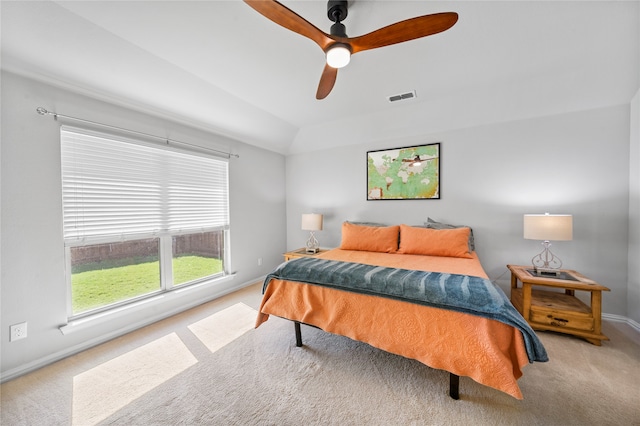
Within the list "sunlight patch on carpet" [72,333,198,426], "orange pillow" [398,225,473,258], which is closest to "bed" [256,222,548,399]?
"orange pillow" [398,225,473,258]

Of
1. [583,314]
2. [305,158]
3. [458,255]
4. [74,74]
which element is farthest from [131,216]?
[583,314]

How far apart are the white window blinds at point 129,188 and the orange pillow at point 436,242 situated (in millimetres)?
2673

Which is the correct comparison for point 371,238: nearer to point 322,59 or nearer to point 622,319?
point 322,59

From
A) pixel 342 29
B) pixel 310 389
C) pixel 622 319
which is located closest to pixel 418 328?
pixel 310 389

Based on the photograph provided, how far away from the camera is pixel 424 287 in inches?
61.2

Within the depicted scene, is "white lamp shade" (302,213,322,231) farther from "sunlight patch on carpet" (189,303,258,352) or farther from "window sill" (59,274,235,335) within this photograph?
"window sill" (59,274,235,335)

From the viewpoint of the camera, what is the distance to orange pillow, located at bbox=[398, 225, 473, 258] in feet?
8.68

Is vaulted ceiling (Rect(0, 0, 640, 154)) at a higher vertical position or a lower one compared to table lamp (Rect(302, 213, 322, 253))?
higher

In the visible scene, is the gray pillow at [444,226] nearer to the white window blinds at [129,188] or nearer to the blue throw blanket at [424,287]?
the blue throw blanket at [424,287]

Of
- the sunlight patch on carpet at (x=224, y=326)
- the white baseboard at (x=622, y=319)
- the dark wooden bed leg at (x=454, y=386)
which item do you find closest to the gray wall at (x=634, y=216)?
the white baseboard at (x=622, y=319)

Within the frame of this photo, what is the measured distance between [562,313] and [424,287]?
1706 mm

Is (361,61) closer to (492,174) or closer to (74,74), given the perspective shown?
(492,174)

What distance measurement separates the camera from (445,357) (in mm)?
1399

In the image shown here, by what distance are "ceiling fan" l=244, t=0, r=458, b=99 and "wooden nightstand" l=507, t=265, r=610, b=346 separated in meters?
2.35
